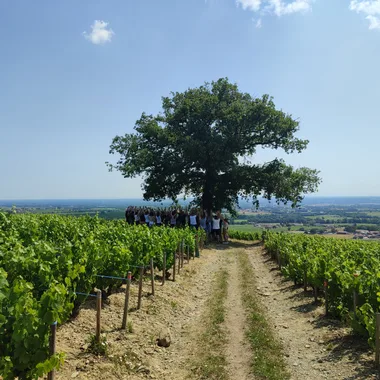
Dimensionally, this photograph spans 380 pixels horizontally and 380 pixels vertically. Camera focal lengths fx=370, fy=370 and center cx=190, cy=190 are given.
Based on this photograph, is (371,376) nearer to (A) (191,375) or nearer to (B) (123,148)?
(A) (191,375)

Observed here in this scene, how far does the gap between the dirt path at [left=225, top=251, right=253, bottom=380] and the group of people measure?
35.1 feet

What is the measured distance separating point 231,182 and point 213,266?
13.7 m

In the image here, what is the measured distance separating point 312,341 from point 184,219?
15458mm

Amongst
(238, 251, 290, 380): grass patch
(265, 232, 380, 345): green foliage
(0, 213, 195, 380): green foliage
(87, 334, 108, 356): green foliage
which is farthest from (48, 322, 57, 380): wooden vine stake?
(265, 232, 380, 345): green foliage

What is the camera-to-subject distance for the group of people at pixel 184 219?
2270cm

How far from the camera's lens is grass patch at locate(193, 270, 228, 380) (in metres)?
6.16

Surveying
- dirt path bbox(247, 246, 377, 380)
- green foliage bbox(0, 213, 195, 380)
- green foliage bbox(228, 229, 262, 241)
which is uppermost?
green foliage bbox(0, 213, 195, 380)

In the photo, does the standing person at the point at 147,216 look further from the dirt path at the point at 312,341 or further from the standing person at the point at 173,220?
the dirt path at the point at 312,341

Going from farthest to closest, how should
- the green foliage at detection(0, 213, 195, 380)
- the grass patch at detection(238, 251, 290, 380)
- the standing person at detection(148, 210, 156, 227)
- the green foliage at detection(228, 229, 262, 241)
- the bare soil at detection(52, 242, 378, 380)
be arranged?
the green foliage at detection(228, 229, 262, 241) < the standing person at detection(148, 210, 156, 227) < the grass patch at detection(238, 251, 290, 380) < the bare soil at detection(52, 242, 378, 380) < the green foliage at detection(0, 213, 195, 380)

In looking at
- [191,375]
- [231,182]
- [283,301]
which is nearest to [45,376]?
[191,375]

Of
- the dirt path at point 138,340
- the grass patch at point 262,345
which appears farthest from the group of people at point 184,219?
the dirt path at point 138,340

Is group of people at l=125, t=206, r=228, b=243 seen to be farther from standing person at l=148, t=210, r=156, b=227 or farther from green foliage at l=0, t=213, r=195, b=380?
green foliage at l=0, t=213, r=195, b=380

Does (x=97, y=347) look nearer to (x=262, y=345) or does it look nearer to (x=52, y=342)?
(x=52, y=342)

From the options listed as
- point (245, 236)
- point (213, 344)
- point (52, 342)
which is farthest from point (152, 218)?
point (52, 342)
